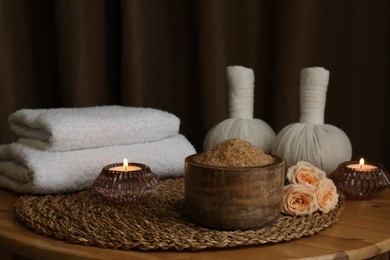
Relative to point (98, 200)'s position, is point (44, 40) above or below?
above

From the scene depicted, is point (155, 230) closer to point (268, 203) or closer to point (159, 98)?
point (268, 203)

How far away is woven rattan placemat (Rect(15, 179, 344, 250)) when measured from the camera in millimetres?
605

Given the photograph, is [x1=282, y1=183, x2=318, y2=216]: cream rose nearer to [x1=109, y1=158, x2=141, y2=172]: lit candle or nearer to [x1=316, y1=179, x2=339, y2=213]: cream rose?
[x1=316, y1=179, x2=339, y2=213]: cream rose

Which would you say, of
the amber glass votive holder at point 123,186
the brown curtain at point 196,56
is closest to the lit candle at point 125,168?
the amber glass votive holder at point 123,186

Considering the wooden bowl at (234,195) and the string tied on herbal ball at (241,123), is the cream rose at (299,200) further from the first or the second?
the string tied on herbal ball at (241,123)

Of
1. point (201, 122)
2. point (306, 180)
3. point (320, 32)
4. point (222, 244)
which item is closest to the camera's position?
point (222, 244)

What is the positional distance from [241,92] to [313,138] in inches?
6.7

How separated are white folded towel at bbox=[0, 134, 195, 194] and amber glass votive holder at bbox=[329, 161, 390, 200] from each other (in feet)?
0.87

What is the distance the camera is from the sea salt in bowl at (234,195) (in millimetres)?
635

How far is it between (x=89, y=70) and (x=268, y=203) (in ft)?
2.49

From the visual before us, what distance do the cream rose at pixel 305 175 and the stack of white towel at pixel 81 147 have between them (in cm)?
22

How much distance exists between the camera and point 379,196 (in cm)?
86

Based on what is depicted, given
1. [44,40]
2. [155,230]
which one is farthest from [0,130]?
[155,230]

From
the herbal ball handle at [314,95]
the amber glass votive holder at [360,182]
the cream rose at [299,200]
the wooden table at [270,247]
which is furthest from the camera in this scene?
the herbal ball handle at [314,95]
